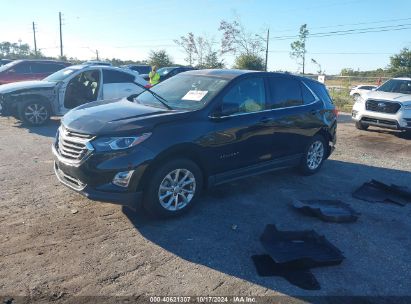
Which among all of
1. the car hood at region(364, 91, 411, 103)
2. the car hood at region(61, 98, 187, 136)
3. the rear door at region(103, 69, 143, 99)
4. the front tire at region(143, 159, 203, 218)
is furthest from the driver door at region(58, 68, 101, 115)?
the car hood at region(364, 91, 411, 103)

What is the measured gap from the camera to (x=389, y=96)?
1070cm

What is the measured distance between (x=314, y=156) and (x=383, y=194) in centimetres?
137

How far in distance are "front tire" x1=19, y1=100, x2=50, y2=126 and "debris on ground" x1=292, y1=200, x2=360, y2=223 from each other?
7.82 meters

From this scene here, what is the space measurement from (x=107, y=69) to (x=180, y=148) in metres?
7.00

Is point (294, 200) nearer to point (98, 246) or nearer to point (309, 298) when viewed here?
point (309, 298)

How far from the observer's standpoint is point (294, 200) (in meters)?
5.23

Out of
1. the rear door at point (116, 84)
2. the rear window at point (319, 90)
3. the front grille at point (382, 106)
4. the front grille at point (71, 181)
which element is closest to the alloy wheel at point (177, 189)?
the front grille at point (71, 181)

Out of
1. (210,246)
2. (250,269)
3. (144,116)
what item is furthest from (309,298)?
(144,116)

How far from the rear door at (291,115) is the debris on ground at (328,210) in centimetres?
100

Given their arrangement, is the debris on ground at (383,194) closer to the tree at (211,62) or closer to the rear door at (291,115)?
the rear door at (291,115)

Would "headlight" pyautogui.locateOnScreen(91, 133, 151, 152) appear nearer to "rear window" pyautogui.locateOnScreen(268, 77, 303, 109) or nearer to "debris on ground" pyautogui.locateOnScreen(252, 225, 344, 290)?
"debris on ground" pyautogui.locateOnScreen(252, 225, 344, 290)

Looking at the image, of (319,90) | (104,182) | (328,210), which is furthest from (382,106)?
(104,182)

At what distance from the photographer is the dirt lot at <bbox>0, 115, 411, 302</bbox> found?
3271 millimetres

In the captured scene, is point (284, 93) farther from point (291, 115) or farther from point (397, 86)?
point (397, 86)
